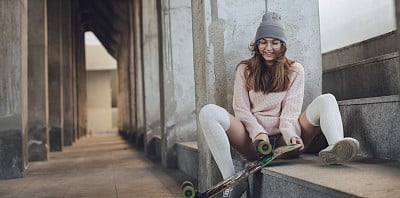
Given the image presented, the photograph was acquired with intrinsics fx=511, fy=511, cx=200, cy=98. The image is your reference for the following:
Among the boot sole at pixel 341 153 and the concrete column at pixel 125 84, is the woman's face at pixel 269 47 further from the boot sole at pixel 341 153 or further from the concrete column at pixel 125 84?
the concrete column at pixel 125 84

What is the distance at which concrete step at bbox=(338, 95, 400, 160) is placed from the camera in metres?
3.15

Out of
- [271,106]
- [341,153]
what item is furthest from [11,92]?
[341,153]

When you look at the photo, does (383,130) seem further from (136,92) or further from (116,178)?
(136,92)

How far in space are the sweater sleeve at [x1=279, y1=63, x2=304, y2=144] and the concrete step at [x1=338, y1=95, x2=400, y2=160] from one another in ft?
1.65

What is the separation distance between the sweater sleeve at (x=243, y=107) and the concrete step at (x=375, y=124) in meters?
0.79

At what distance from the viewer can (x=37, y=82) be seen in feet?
32.3

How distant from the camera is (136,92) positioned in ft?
45.3

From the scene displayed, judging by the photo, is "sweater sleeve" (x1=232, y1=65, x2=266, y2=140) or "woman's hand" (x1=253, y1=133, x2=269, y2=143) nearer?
"woman's hand" (x1=253, y1=133, x2=269, y2=143)

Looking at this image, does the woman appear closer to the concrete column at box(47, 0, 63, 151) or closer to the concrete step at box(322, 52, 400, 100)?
the concrete step at box(322, 52, 400, 100)

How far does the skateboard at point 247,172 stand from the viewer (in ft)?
9.26

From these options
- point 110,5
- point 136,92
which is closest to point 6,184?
point 136,92

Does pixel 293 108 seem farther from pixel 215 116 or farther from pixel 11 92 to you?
pixel 11 92

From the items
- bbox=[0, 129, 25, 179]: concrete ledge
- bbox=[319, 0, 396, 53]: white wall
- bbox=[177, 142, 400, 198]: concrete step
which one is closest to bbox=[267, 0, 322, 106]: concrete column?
bbox=[177, 142, 400, 198]: concrete step

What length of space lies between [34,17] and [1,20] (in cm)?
339
